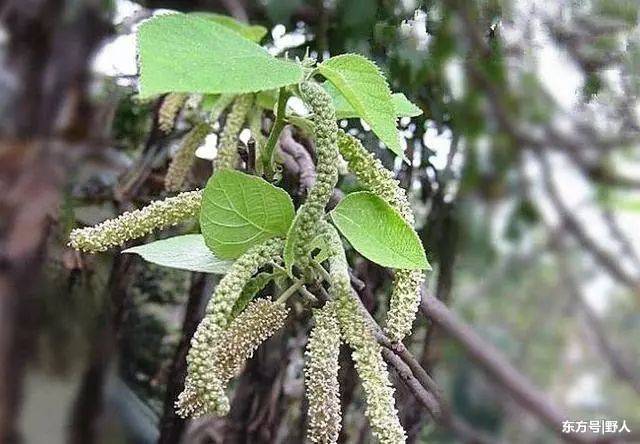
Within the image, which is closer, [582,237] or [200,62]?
[200,62]

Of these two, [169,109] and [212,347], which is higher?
[169,109]

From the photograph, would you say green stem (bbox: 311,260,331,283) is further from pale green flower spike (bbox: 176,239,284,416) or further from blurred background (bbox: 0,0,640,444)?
blurred background (bbox: 0,0,640,444)

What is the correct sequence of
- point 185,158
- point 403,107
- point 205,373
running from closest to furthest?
point 205,373
point 403,107
point 185,158

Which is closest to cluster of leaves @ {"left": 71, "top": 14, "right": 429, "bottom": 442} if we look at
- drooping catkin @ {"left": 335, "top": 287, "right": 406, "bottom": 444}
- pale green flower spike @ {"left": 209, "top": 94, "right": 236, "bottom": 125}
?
drooping catkin @ {"left": 335, "top": 287, "right": 406, "bottom": 444}

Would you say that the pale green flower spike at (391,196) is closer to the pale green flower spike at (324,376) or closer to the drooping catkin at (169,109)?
the pale green flower spike at (324,376)

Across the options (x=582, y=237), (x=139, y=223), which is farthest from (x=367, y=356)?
(x=582, y=237)

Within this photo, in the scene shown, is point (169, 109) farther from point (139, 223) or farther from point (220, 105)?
point (139, 223)

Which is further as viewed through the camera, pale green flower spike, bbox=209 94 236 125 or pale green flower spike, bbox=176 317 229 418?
pale green flower spike, bbox=209 94 236 125

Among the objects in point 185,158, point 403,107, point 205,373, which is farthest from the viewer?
point 185,158
